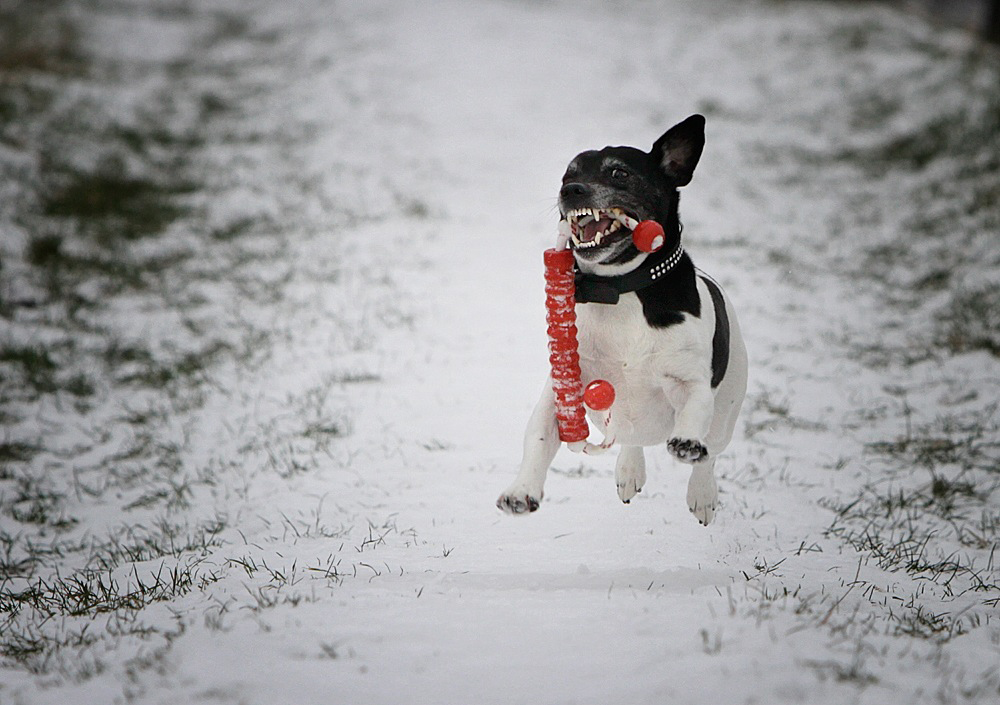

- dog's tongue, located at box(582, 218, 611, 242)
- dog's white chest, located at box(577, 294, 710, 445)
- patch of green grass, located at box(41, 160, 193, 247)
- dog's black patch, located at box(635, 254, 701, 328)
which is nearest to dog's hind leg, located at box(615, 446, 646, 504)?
dog's white chest, located at box(577, 294, 710, 445)

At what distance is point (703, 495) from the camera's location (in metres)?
→ 4.08

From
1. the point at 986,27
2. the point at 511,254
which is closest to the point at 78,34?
the point at 511,254

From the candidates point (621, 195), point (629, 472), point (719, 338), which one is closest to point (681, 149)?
point (621, 195)

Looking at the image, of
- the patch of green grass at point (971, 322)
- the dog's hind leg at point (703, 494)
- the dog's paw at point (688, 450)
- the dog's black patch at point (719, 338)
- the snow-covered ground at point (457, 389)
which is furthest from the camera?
the patch of green grass at point (971, 322)

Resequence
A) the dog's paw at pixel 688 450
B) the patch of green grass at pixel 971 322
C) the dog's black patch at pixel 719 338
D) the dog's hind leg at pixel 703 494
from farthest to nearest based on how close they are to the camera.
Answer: the patch of green grass at pixel 971 322, the dog's hind leg at pixel 703 494, the dog's black patch at pixel 719 338, the dog's paw at pixel 688 450

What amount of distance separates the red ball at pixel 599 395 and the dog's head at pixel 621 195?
0.49m

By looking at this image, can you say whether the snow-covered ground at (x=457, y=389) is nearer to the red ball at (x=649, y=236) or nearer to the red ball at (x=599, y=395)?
the red ball at (x=599, y=395)

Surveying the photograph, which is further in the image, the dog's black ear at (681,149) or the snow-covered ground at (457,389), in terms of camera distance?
the dog's black ear at (681,149)

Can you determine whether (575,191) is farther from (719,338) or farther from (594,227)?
(719,338)

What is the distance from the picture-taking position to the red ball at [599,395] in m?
3.19

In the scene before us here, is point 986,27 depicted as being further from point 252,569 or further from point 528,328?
point 252,569

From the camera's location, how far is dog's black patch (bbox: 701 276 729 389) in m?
3.62

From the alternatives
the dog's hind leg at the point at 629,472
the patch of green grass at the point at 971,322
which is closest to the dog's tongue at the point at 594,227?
the dog's hind leg at the point at 629,472

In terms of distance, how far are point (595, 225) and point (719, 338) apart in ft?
2.85
